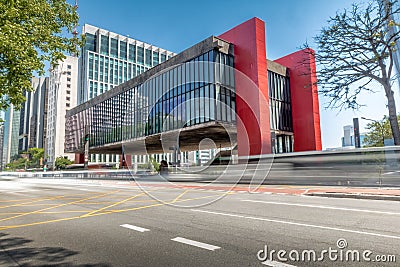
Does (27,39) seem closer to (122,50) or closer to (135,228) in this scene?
(135,228)

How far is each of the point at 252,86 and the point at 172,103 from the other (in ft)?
36.5

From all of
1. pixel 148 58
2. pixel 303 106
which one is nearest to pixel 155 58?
pixel 148 58

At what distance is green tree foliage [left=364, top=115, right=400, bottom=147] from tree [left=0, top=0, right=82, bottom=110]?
141 feet

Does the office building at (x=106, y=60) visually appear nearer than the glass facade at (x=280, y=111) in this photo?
No

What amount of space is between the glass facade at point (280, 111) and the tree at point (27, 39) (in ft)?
86.4

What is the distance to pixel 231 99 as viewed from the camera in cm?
3069

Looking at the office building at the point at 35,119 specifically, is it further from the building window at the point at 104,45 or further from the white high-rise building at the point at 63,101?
the building window at the point at 104,45

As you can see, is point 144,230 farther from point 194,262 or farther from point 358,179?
point 358,179

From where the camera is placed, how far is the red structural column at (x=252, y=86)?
28922 millimetres

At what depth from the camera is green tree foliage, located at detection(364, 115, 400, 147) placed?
1631 inches

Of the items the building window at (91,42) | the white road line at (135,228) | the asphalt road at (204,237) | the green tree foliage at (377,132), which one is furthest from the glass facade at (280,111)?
the building window at (91,42)

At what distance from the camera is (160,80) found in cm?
3897

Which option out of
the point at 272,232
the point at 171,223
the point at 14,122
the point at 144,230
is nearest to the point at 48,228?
the point at 144,230

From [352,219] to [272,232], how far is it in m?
2.52
